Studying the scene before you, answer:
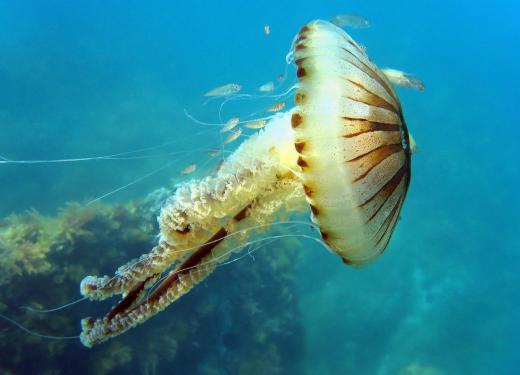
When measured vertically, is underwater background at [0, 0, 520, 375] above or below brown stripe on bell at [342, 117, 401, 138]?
above

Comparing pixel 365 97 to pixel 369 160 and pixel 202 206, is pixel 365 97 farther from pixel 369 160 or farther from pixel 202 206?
pixel 202 206

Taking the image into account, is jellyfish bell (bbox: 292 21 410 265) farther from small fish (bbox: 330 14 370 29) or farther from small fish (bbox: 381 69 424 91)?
small fish (bbox: 330 14 370 29)

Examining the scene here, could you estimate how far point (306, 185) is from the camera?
5.54 feet

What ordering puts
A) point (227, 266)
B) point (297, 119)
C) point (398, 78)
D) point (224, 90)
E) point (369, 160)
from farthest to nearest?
1. point (227, 266)
2. point (224, 90)
3. point (398, 78)
4. point (369, 160)
5. point (297, 119)

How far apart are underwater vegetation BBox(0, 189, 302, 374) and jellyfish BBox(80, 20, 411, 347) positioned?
273cm

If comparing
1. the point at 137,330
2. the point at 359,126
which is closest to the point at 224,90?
the point at 359,126

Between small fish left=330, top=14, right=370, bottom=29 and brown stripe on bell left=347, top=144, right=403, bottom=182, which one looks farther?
small fish left=330, top=14, right=370, bottom=29

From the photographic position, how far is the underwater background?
611 cm

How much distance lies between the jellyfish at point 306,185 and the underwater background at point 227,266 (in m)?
1.29

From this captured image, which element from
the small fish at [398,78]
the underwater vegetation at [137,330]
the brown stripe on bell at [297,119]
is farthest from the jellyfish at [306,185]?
the underwater vegetation at [137,330]

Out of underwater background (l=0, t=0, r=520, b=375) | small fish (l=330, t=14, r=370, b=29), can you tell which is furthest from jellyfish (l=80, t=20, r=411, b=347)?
small fish (l=330, t=14, r=370, b=29)

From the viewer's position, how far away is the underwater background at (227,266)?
20.1 ft

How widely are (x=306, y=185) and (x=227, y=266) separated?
675 centimetres

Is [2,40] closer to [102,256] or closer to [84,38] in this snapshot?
[84,38]
